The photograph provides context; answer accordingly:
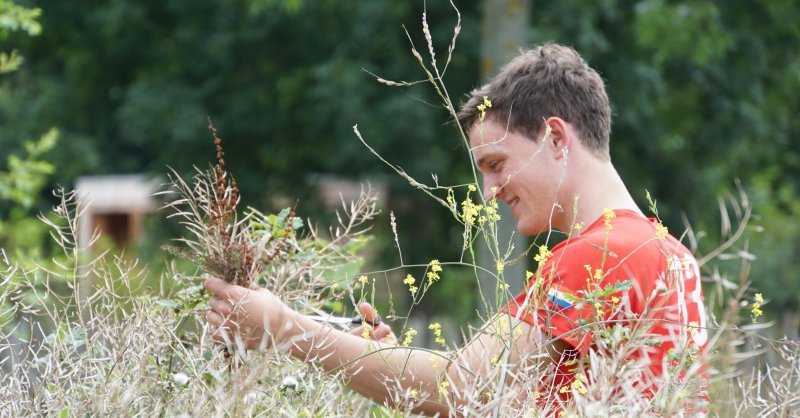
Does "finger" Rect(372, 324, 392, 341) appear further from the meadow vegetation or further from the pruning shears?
the meadow vegetation

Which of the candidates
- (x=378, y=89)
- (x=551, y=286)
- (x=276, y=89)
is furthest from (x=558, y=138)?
(x=276, y=89)

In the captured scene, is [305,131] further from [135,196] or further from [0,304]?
[135,196]

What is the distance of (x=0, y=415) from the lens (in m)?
1.85

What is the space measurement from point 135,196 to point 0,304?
18818 millimetres

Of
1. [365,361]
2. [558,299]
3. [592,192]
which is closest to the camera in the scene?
[558,299]

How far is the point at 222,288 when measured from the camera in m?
2.00

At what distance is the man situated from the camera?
5.46ft

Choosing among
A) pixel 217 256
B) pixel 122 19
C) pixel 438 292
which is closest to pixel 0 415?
pixel 217 256

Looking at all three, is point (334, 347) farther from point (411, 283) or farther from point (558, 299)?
point (558, 299)

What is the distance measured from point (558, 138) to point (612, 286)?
0.57 metres

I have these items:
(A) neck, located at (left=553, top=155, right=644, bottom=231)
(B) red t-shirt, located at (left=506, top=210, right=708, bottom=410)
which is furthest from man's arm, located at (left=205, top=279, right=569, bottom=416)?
(A) neck, located at (left=553, top=155, right=644, bottom=231)

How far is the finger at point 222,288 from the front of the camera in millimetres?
1976

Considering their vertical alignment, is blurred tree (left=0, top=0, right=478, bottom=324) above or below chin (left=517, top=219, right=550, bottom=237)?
below

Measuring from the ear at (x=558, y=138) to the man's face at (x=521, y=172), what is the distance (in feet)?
0.06
